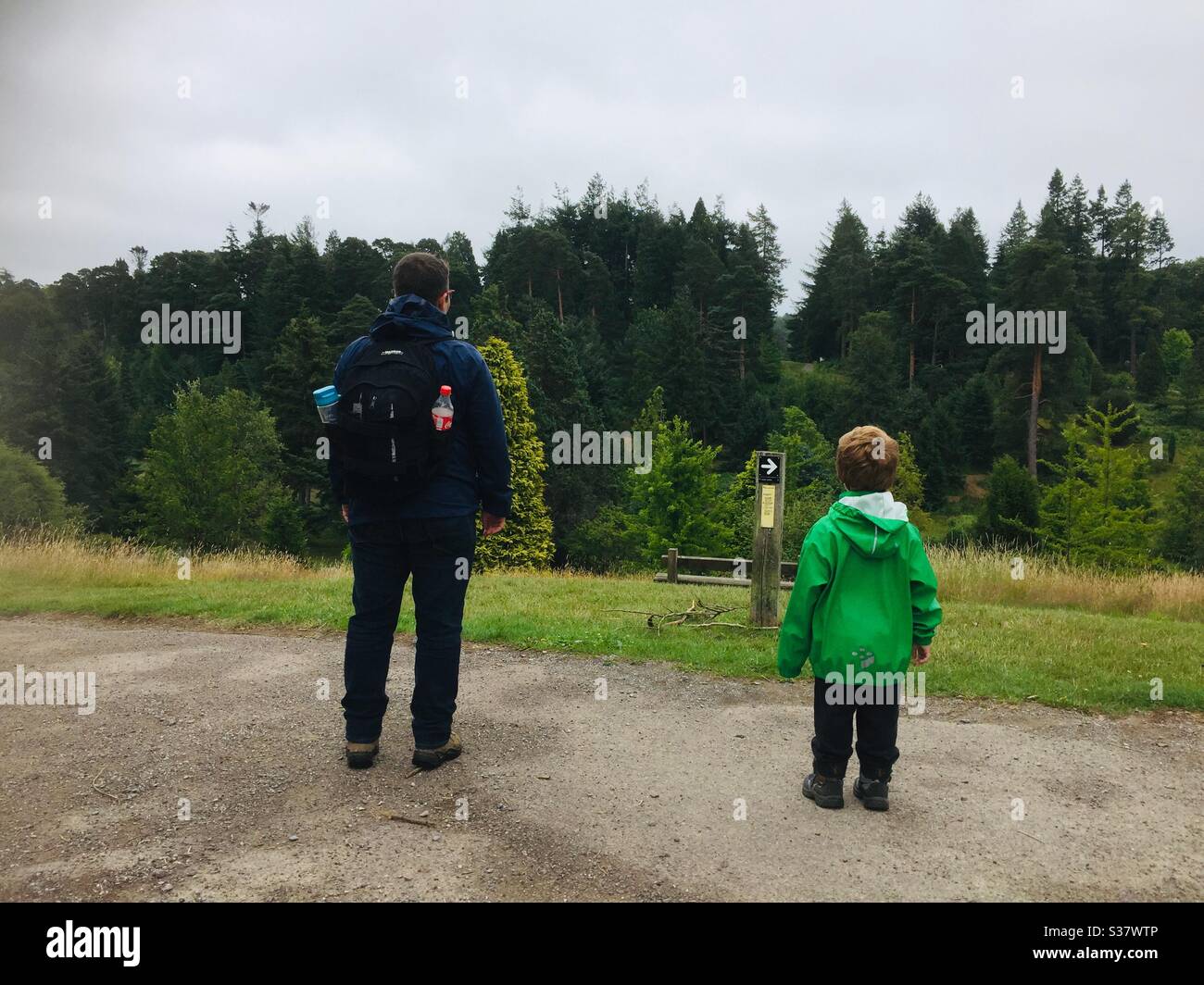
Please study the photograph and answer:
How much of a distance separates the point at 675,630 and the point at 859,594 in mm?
3996

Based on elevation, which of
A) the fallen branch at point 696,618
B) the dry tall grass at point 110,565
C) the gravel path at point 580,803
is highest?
the fallen branch at point 696,618

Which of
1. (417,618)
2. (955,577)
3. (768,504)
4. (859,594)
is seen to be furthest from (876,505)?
(955,577)

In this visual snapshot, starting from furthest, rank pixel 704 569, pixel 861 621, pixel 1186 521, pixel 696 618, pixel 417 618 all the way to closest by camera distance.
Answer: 1. pixel 1186 521
2. pixel 704 569
3. pixel 696 618
4. pixel 417 618
5. pixel 861 621

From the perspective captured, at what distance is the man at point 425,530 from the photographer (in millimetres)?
4332

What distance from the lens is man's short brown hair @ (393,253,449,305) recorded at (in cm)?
449

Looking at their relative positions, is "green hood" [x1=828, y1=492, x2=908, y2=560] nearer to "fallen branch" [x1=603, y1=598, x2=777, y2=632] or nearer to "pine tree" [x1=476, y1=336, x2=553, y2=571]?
Result: "fallen branch" [x1=603, y1=598, x2=777, y2=632]

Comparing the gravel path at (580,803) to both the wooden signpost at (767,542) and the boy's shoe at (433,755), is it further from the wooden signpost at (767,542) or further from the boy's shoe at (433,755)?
the wooden signpost at (767,542)

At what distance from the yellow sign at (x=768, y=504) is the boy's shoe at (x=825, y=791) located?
4132 mm

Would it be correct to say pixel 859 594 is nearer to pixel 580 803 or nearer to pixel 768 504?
pixel 580 803

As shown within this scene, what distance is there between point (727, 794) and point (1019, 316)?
68.2 meters

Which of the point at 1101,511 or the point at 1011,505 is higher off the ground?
the point at 1101,511

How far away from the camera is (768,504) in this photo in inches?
320

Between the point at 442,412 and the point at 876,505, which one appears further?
the point at 442,412

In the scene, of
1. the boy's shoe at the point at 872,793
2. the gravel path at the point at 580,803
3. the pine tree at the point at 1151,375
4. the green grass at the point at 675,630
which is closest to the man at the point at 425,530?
the gravel path at the point at 580,803
